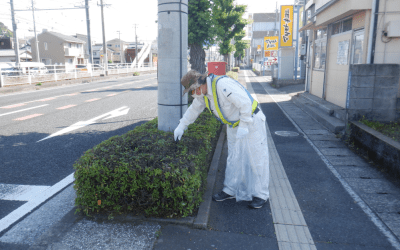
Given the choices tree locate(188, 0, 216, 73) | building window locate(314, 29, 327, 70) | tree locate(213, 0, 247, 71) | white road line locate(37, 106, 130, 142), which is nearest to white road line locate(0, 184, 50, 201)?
white road line locate(37, 106, 130, 142)

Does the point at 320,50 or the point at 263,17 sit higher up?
the point at 263,17

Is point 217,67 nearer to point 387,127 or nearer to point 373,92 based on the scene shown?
point 373,92

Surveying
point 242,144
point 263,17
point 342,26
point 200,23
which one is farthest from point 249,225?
point 263,17

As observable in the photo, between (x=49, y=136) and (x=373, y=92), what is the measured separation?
24.8 feet

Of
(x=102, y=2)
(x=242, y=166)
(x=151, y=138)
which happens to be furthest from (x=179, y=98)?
(x=102, y=2)

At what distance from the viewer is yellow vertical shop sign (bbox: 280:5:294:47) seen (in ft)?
69.9

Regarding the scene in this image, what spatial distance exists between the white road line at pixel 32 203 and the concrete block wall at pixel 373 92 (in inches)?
232

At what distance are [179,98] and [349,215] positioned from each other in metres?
2.88

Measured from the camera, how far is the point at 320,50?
12.7 meters

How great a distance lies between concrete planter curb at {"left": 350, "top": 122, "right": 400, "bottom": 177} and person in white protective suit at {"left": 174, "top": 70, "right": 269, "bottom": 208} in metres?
2.36

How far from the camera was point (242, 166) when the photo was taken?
12.6ft

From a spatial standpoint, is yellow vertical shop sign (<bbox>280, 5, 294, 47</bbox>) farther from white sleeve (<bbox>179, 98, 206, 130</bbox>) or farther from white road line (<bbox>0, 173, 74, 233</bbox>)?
white road line (<bbox>0, 173, 74, 233</bbox>)

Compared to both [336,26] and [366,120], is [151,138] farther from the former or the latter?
[336,26]

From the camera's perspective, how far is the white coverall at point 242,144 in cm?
350
